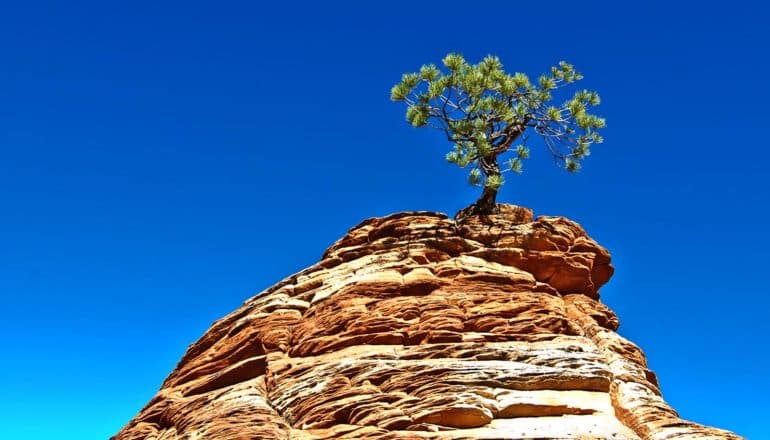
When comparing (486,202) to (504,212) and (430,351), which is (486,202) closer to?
(504,212)

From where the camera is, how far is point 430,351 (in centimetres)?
2038

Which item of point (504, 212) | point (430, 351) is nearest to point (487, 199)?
point (504, 212)

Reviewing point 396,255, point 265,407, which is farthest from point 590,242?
point 265,407

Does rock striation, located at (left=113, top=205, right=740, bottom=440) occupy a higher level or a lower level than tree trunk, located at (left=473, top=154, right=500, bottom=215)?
lower

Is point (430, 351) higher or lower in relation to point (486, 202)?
lower

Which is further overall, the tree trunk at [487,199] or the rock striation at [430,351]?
the tree trunk at [487,199]

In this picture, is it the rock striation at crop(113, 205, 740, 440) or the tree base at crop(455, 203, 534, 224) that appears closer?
the rock striation at crop(113, 205, 740, 440)

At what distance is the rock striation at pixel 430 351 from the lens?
59.6 ft

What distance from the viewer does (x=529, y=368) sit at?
19188mm

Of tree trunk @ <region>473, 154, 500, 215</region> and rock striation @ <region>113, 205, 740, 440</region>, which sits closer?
rock striation @ <region>113, 205, 740, 440</region>

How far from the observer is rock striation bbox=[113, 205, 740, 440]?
18172 mm

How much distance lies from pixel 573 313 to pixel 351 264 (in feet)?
26.0

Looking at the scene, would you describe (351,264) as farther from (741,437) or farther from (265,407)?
(741,437)

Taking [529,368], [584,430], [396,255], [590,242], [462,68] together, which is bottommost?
[584,430]
